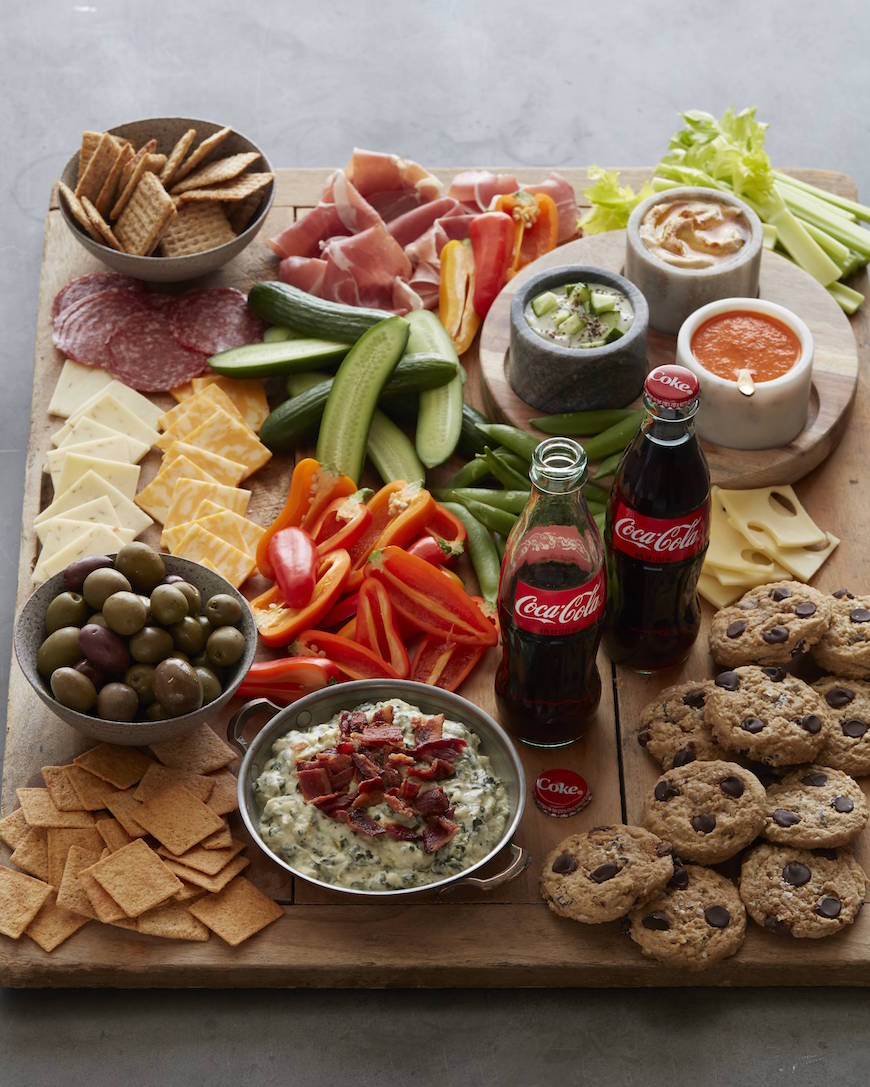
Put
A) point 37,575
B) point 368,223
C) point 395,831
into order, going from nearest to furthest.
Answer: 1. point 395,831
2. point 37,575
3. point 368,223

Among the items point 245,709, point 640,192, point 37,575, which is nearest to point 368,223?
point 640,192

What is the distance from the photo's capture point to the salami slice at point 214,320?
4.03 meters

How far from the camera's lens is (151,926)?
2.93 m

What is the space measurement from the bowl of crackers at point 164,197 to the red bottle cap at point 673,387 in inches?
66.1

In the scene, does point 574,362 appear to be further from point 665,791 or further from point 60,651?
point 60,651

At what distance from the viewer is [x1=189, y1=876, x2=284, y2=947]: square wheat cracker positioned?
2926 millimetres

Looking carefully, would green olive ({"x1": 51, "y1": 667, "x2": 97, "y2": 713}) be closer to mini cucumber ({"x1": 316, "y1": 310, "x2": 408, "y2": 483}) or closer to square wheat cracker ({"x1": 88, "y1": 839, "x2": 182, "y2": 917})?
square wheat cracker ({"x1": 88, "y1": 839, "x2": 182, "y2": 917})

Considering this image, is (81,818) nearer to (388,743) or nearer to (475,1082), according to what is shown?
(388,743)

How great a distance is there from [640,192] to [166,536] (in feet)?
6.13

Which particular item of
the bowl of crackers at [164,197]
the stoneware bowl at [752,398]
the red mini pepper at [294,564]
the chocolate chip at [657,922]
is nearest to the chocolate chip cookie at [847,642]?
the stoneware bowl at [752,398]

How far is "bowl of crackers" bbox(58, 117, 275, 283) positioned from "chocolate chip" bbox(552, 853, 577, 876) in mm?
2005

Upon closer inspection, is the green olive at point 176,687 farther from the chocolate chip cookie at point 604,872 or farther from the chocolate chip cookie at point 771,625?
the chocolate chip cookie at point 771,625

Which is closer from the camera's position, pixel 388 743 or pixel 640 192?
pixel 388 743

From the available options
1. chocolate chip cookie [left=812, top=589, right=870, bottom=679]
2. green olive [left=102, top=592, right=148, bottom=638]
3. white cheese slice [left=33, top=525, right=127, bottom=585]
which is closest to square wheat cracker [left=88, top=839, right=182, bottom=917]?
green olive [left=102, top=592, right=148, bottom=638]
